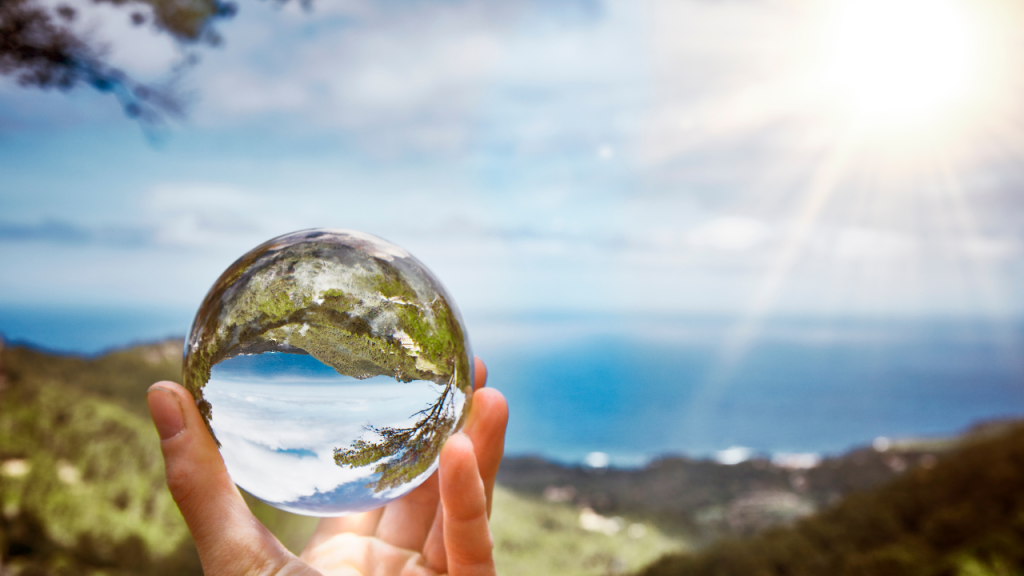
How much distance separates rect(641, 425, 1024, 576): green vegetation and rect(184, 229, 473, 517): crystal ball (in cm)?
414

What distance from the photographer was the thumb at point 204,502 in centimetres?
182

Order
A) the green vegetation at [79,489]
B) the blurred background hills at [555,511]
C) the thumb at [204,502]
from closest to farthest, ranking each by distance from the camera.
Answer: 1. the thumb at [204,502]
2. the blurred background hills at [555,511]
3. the green vegetation at [79,489]

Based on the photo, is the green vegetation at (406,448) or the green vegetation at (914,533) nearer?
the green vegetation at (406,448)

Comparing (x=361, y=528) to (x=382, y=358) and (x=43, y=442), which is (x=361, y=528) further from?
(x=43, y=442)

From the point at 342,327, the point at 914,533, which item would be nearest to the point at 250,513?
the point at 342,327

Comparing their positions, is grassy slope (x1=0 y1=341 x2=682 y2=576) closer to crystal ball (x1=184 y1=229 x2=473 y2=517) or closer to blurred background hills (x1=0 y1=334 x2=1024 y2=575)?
blurred background hills (x1=0 y1=334 x2=1024 y2=575)

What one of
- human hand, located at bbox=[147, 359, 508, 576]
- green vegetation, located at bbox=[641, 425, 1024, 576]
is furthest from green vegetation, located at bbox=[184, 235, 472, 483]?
green vegetation, located at bbox=[641, 425, 1024, 576]

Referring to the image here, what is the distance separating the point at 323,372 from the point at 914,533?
5.39 meters

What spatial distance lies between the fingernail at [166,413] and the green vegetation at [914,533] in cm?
482

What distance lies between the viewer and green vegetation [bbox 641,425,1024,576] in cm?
404

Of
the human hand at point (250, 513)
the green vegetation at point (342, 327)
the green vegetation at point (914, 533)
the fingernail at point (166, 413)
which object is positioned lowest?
the green vegetation at point (914, 533)

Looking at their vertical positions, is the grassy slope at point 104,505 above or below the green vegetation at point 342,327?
below

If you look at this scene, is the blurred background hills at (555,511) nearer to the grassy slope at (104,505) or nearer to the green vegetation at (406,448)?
the grassy slope at (104,505)

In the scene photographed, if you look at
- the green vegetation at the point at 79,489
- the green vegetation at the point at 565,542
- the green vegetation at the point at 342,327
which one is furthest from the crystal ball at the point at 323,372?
the green vegetation at the point at 79,489
